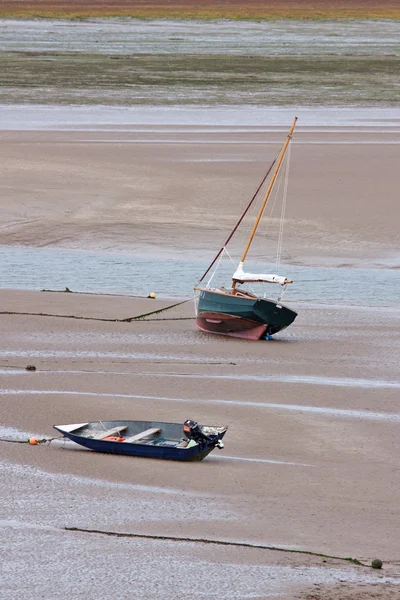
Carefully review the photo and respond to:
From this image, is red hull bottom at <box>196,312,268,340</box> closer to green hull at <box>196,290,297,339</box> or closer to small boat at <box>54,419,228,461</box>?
green hull at <box>196,290,297,339</box>

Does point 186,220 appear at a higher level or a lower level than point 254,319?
higher

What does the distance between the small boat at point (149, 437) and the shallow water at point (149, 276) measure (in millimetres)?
9124

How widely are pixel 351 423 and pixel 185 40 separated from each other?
64.4 metres

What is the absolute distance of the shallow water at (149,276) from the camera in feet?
78.1

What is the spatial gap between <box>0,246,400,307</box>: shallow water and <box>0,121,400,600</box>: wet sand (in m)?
0.65

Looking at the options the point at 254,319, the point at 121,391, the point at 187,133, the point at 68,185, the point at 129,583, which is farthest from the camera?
the point at 187,133

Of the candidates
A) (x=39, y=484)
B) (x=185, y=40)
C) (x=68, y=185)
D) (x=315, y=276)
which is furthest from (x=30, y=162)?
(x=185, y=40)

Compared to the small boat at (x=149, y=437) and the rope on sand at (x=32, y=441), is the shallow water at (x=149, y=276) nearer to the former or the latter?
the small boat at (x=149, y=437)

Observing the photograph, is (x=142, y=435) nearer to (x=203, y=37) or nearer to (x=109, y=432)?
(x=109, y=432)

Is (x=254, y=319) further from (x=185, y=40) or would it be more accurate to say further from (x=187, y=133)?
(x=185, y=40)

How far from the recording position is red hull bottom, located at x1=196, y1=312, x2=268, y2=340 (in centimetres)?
2088

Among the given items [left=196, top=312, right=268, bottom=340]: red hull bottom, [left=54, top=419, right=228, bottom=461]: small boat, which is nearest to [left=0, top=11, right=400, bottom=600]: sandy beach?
[left=54, top=419, right=228, bottom=461]: small boat

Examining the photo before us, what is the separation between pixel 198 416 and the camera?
1594cm

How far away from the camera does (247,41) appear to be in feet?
257
